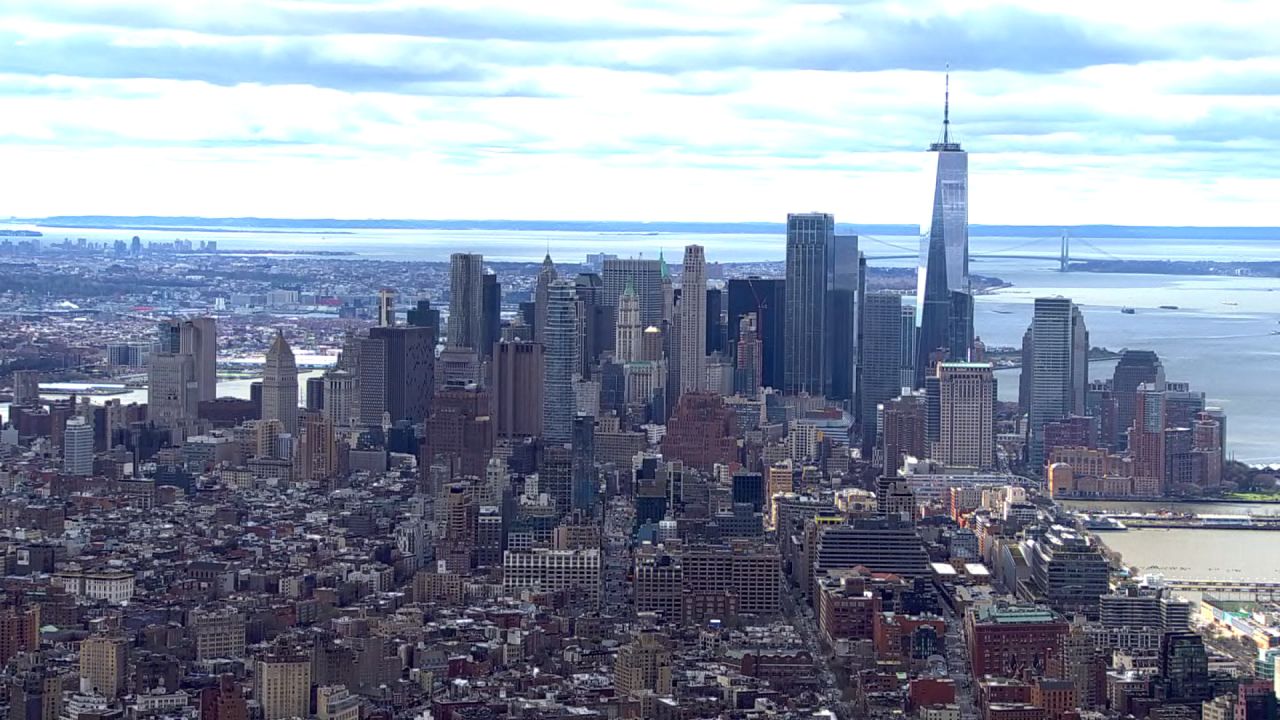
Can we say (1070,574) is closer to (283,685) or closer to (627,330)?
(283,685)

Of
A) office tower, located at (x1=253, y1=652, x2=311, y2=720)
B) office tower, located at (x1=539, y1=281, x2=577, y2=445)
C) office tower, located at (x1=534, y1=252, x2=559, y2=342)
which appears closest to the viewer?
office tower, located at (x1=253, y1=652, x2=311, y2=720)

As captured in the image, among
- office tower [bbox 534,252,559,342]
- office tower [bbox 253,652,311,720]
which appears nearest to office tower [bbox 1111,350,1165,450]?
office tower [bbox 534,252,559,342]

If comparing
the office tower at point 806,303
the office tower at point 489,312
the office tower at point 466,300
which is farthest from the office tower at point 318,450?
the office tower at point 806,303

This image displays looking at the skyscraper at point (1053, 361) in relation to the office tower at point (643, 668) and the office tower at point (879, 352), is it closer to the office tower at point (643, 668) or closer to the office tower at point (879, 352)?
the office tower at point (879, 352)

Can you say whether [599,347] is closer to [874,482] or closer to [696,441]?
[696,441]

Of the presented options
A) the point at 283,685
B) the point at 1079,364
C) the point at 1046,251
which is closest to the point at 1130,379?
the point at 1079,364

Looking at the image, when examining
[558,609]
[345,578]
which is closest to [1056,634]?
[558,609]

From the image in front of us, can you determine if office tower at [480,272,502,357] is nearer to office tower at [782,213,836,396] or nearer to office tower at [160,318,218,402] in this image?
office tower at [160,318,218,402]
